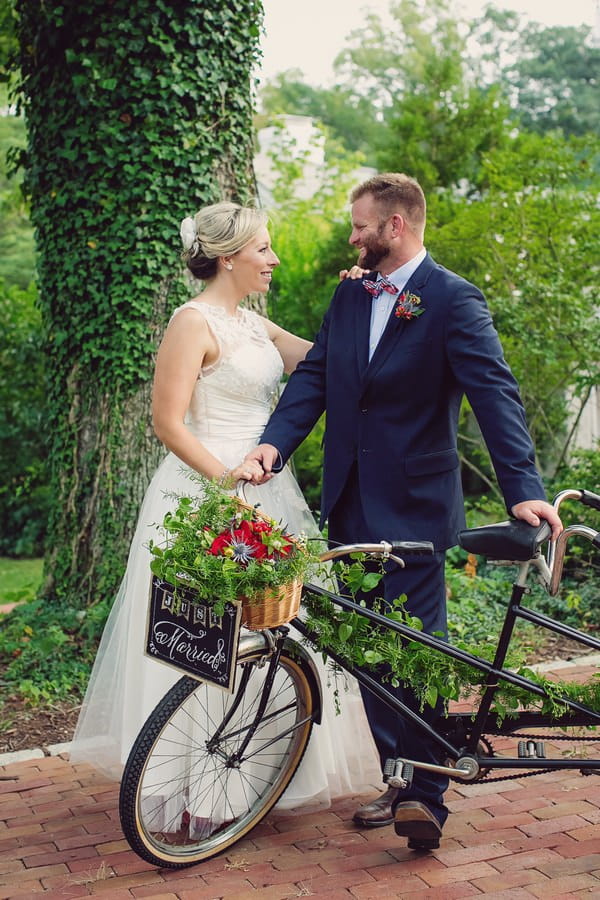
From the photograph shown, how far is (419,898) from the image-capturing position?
9.46 feet

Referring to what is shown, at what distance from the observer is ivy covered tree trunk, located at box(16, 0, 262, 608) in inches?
204

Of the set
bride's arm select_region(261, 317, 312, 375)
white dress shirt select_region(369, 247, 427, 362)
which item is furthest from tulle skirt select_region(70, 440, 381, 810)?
white dress shirt select_region(369, 247, 427, 362)

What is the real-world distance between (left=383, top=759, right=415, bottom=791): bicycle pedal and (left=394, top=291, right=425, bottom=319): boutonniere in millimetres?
1438

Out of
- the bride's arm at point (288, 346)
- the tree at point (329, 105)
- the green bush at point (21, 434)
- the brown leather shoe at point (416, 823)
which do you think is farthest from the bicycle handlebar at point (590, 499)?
the tree at point (329, 105)

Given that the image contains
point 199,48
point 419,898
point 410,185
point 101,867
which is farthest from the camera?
point 199,48

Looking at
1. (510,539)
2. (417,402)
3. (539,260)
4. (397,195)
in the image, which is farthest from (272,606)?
(539,260)

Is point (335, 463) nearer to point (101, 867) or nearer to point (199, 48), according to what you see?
point (101, 867)

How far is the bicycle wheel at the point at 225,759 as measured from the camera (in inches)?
125

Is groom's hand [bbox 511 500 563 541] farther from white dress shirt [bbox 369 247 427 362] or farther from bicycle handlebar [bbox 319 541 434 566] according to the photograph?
white dress shirt [bbox 369 247 427 362]

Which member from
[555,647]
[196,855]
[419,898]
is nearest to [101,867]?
[196,855]

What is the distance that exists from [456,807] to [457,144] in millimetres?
8671

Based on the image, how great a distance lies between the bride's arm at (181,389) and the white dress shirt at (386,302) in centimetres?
60

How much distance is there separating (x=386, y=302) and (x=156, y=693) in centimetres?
158

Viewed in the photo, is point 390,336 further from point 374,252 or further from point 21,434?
point 21,434
